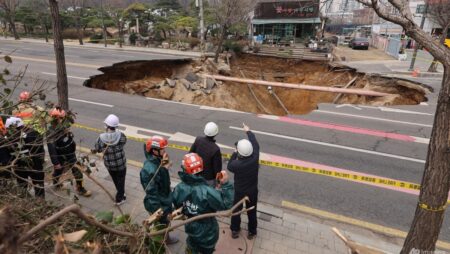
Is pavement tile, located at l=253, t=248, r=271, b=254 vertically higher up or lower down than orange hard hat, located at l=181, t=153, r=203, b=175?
lower down

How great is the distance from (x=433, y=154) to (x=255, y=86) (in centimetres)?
1849

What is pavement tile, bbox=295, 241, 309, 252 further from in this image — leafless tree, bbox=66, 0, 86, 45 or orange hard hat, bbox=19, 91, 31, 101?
leafless tree, bbox=66, 0, 86, 45

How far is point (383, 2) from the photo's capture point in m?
3.84

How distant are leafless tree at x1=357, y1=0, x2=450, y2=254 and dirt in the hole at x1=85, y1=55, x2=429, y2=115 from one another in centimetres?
1293

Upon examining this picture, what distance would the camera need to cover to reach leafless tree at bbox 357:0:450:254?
3168 mm

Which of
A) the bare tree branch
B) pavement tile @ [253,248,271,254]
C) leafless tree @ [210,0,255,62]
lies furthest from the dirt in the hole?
the bare tree branch

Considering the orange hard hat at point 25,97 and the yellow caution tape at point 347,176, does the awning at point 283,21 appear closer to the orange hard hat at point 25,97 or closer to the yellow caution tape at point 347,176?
the yellow caution tape at point 347,176

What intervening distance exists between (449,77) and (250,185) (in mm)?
3022

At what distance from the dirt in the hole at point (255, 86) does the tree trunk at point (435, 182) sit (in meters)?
12.9

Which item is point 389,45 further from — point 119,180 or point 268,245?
point 119,180

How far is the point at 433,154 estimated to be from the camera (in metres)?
3.34

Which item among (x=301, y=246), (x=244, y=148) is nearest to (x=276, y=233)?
(x=301, y=246)

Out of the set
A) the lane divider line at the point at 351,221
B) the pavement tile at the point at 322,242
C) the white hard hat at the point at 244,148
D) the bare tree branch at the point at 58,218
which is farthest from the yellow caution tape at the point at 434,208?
the bare tree branch at the point at 58,218

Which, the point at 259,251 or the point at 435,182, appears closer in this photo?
the point at 435,182
